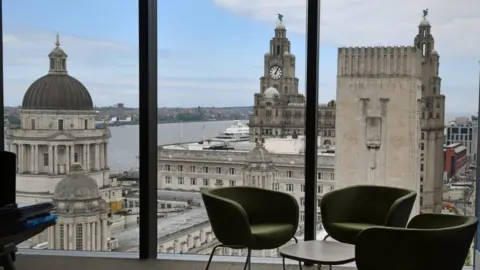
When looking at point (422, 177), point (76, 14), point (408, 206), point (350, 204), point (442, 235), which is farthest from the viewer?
point (76, 14)

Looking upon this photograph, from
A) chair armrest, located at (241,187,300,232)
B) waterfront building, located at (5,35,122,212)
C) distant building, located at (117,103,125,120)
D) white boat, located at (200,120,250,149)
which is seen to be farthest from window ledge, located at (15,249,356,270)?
distant building, located at (117,103,125,120)

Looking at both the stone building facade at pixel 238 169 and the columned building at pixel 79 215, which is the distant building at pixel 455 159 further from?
the columned building at pixel 79 215

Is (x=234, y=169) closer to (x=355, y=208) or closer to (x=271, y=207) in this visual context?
(x=271, y=207)

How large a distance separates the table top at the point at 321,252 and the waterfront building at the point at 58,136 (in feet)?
7.83

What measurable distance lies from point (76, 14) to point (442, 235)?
404 centimetres

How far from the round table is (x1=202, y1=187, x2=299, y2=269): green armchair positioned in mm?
422

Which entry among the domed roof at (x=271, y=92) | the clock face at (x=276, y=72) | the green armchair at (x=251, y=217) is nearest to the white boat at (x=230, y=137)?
the domed roof at (x=271, y=92)

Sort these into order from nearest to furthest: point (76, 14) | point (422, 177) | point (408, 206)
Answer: point (408, 206) < point (422, 177) < point (76, 14)

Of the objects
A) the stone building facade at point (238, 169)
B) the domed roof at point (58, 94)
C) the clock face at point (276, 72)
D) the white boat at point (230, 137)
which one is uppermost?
the clock face at point (276, 72)

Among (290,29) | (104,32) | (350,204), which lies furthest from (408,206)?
(104,32)

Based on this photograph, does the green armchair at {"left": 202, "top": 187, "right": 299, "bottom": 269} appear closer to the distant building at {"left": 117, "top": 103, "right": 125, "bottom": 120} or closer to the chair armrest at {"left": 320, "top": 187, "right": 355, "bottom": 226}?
the chair armrest at {"left": 320, "top": 187, "right": 355, "bottom": 226}

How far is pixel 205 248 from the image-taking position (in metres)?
5.22

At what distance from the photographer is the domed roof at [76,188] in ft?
18.1

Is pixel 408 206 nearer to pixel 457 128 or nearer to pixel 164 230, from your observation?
pixel 457 128
